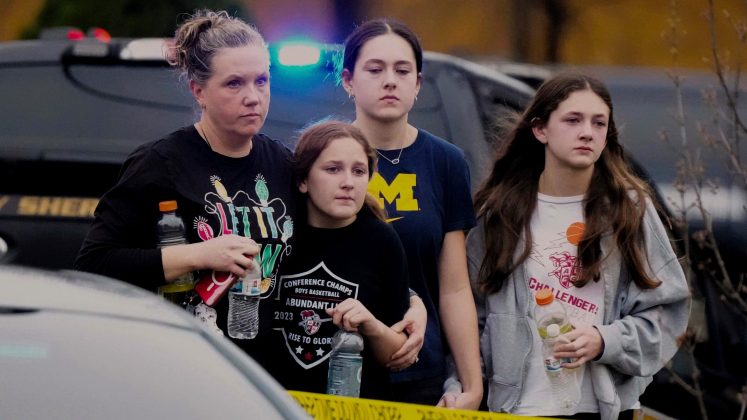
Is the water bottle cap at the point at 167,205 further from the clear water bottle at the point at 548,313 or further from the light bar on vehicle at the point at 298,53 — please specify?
the light bar on vehicle at the point at 298,53

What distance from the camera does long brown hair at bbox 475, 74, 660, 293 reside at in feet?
15.6

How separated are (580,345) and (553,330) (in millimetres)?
123

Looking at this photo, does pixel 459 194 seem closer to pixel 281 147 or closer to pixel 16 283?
pixel 281 147

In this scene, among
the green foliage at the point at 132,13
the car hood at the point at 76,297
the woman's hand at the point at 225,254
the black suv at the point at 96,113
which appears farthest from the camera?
the green foliage at the point at 132,13

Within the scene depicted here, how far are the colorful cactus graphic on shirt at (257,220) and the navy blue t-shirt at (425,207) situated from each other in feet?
1.55

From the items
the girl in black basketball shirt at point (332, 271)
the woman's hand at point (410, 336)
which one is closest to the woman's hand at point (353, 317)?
the girl in black basketball shirt at point (332, 271)

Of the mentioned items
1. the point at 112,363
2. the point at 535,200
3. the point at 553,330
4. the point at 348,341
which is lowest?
the point at 112,363

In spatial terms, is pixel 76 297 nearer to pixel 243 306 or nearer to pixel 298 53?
pixel 243 306

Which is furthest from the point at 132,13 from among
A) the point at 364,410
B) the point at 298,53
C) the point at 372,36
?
the point at 364,410

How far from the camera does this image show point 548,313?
185 inches

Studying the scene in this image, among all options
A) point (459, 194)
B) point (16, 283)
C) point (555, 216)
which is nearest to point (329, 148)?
point (459, 194)

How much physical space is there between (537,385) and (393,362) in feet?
1.68

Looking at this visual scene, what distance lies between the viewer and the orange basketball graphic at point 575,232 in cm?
479

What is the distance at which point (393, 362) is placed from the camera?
176 inches
